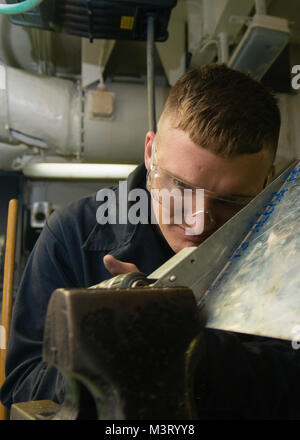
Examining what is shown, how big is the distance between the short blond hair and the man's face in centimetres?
2

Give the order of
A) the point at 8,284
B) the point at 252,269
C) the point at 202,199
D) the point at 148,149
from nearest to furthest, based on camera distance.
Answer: the point at 252,269
the point at 202,199
the point at 148,149
the point at 8,284

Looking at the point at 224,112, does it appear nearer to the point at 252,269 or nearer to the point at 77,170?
the point at 252,269

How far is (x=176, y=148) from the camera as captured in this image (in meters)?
0.80

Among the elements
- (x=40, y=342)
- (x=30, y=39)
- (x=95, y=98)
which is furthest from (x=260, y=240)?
(x=30, y=39)

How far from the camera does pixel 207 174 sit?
2.52 feet

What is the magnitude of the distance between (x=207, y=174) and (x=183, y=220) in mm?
107

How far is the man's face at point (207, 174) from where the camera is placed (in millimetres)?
762

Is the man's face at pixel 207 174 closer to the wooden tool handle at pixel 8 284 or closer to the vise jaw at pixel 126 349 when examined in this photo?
the vise jaw at pixel 126 349

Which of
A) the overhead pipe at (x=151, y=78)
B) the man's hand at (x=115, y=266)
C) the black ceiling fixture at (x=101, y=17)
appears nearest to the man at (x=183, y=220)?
the man's hand at (x=115, y=266)

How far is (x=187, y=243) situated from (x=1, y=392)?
1.63 feet

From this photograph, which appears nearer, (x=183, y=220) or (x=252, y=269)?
(x=252, y=269)

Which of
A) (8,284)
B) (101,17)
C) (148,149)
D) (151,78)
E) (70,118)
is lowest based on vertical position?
(8,284)

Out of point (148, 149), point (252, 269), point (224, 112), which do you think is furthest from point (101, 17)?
point (252, 269)

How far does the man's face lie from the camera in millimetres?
762
